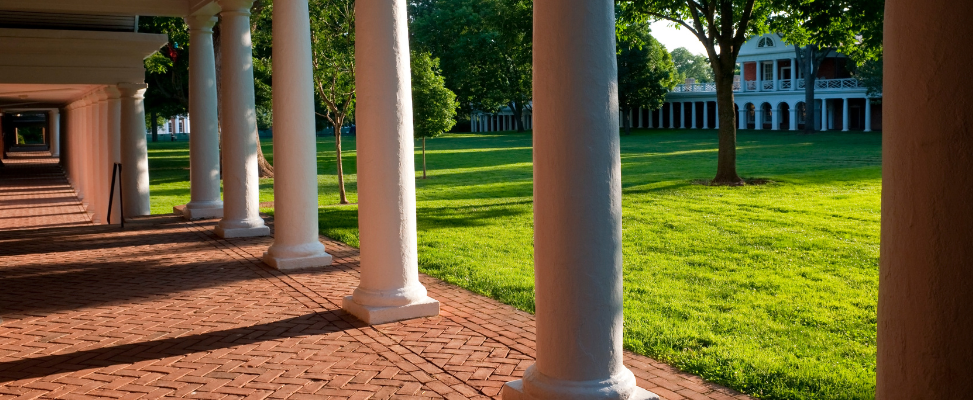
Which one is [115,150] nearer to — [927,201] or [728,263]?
[728,263]

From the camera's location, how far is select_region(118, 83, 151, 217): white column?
19469 millimetres

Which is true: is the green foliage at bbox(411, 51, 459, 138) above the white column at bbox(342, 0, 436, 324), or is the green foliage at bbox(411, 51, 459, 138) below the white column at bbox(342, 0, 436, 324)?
above

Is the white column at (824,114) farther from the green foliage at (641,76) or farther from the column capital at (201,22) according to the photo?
the column capital at (201,22)

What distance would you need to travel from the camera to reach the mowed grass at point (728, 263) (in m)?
6.31

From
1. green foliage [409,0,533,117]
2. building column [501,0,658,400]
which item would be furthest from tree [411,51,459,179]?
green foliage [409,0,533,117]

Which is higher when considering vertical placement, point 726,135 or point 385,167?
point 726,135

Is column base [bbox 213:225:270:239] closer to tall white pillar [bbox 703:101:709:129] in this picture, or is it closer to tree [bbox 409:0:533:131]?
tree [bbox 409:0:533:131]

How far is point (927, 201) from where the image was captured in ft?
8.33

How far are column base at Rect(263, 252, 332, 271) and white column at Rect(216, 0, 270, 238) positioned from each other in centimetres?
270

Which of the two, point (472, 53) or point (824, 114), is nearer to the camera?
point (472, 53)

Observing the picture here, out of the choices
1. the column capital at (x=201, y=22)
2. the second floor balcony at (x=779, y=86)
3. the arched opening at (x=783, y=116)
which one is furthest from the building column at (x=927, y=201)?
the arched opening at (x=783, y=116)

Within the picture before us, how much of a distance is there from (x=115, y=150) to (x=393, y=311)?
16291 mm

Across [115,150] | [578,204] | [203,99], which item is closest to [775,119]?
[115,150]

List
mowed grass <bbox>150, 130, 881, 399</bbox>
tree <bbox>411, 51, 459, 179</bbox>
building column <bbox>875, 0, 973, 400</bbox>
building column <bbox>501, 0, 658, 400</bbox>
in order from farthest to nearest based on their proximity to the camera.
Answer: tree <bbox>411, 51, 459, 179</bbox>
mowed grass <bbox>150, 130, 881, 399</bbox>
building column <bbox>501, 0, 658, 400</bbox>
building column <bbox>875, 0, 973, 400</bbox>
